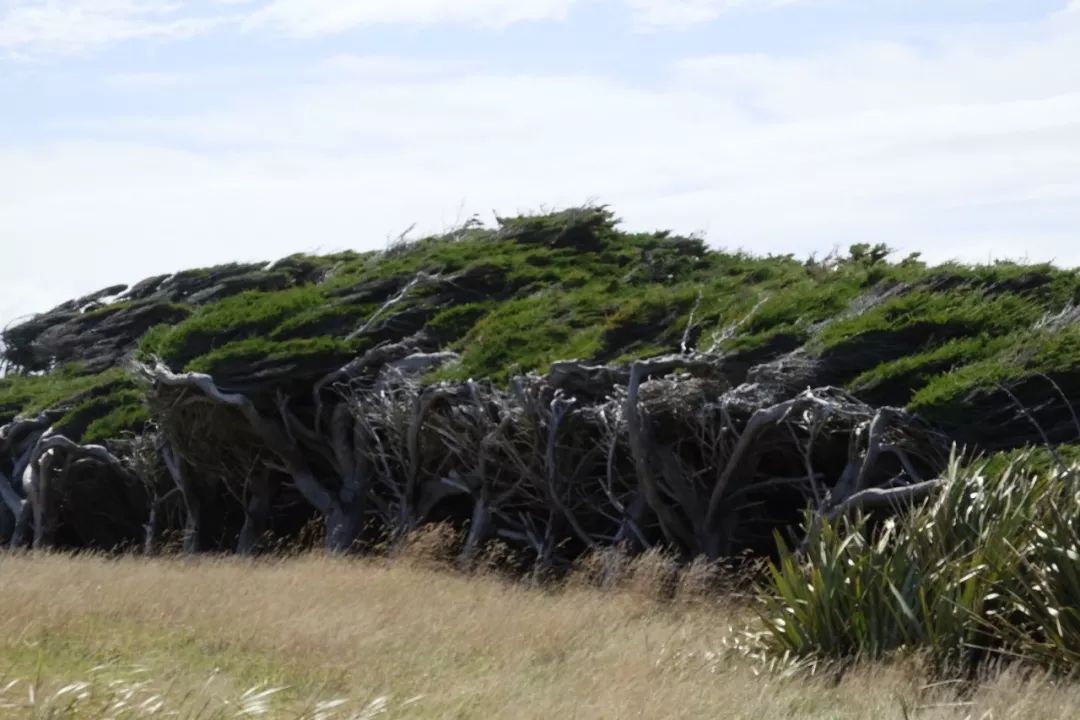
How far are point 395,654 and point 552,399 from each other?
24.2 ft

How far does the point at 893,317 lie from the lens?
17766 mm

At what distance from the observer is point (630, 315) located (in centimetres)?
2111

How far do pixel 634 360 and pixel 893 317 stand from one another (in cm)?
302

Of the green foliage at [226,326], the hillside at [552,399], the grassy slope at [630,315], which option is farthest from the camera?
the green foliage at [226,326]

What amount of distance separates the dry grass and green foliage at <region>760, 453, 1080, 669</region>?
18.7 inches

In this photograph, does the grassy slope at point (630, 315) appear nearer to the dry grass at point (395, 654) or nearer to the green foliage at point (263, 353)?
the green foliage at point (263, 353)

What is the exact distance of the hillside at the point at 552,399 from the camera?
16.4 metres

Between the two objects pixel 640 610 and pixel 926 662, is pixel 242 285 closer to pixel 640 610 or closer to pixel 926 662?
pixel 640 610

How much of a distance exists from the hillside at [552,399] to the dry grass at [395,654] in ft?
6.67

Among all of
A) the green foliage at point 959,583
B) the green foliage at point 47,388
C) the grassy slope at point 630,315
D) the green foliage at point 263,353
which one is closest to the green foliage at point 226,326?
the grassy slope at point 630,315

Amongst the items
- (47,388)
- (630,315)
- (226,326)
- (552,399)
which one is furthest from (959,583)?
(47,388)

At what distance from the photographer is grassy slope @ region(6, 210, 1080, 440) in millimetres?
16516

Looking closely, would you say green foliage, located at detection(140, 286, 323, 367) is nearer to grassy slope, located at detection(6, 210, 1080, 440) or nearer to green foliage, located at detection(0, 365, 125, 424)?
grassy slope, located at detection(6, 210, 1080, 440)

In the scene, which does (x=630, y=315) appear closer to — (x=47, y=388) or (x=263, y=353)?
(x=263, y=353)
